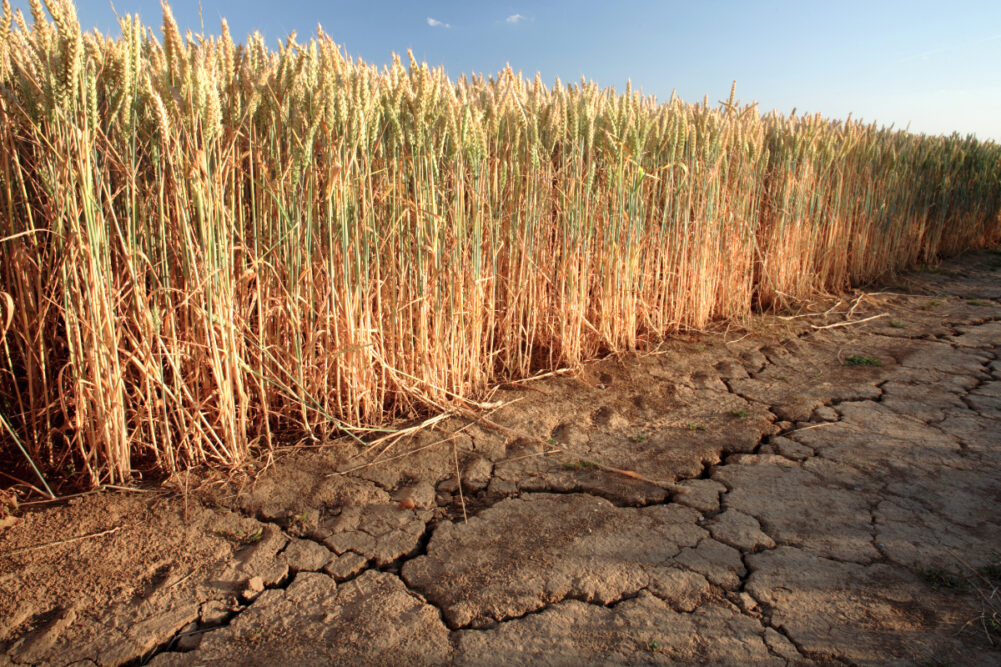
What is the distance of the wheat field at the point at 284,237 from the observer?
1.84 meters

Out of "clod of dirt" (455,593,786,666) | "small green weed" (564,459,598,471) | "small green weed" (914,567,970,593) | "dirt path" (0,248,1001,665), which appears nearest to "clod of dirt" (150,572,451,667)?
"dirt path" (0,248,1001,665)

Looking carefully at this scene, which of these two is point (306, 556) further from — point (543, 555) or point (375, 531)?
point (543, 555)

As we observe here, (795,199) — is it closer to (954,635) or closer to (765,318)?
(765,318)

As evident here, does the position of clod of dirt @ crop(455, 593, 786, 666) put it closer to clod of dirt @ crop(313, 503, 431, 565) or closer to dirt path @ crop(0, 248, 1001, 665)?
dirt path @ crop(0, 248, 1001, 665)

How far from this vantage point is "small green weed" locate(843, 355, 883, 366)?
3.58 metres

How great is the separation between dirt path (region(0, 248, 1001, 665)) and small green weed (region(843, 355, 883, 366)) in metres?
→ 0.71

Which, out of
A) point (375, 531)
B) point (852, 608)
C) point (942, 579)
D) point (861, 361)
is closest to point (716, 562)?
point (852, 608)

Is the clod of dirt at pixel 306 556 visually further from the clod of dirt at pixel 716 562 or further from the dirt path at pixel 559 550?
the clod of dirt at pixel 716 562

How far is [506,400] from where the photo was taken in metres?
2.88

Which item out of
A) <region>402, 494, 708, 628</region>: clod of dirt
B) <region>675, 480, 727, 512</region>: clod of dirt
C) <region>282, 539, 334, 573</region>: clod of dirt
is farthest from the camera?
<region>675, 480, 727, 512</region>: clod of dirt

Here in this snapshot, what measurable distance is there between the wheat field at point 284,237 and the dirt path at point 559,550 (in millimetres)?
281

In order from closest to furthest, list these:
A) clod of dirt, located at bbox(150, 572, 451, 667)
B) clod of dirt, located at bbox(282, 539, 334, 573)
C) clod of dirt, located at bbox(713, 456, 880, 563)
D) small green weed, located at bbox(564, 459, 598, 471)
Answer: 1. clod of dirt, located at bbox(150, 572, 451, 667)
2. clod of dirt, located at bbox(282, 539, 334, 573)
3. clod of dirt, located at bbox(713, 456, 880, 563)
4. small green weed, located at bbox(564, 459, 598, 471)

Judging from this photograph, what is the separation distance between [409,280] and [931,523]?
1.99 meters

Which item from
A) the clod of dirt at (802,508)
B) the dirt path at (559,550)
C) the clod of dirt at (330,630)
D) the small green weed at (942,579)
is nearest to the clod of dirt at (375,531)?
the dirt path at (559,550)
